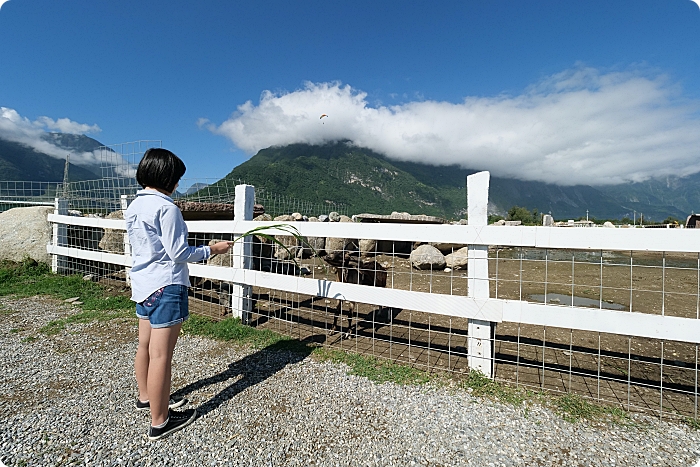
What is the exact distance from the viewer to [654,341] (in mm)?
4117

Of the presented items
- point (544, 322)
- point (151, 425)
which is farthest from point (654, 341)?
point (151, 425)

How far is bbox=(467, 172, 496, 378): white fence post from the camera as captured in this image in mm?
3090

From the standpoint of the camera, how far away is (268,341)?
3.99 metres

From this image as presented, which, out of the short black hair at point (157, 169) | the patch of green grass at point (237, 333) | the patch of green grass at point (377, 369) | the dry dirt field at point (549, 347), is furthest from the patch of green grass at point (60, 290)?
the patch of green grass at point (377, 369)

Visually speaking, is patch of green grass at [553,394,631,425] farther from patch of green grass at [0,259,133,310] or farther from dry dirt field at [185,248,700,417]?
patch of green grass at [0,259,133,310]

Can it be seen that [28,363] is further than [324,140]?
No

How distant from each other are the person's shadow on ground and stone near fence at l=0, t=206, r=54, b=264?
7735mm

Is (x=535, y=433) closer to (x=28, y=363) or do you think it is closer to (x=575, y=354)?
(x=575, y=354)

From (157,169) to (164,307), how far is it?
0.98 meters

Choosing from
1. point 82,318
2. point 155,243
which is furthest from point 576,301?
point 82,318

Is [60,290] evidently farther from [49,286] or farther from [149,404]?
[149,404]

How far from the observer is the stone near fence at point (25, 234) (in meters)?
7.75

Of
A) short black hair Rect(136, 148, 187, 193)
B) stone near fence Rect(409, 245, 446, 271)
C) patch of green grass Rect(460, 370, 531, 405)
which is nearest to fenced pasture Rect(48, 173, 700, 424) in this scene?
patch of green grass Rect(460, 370, 531, 405)

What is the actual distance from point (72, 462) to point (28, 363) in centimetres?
213
